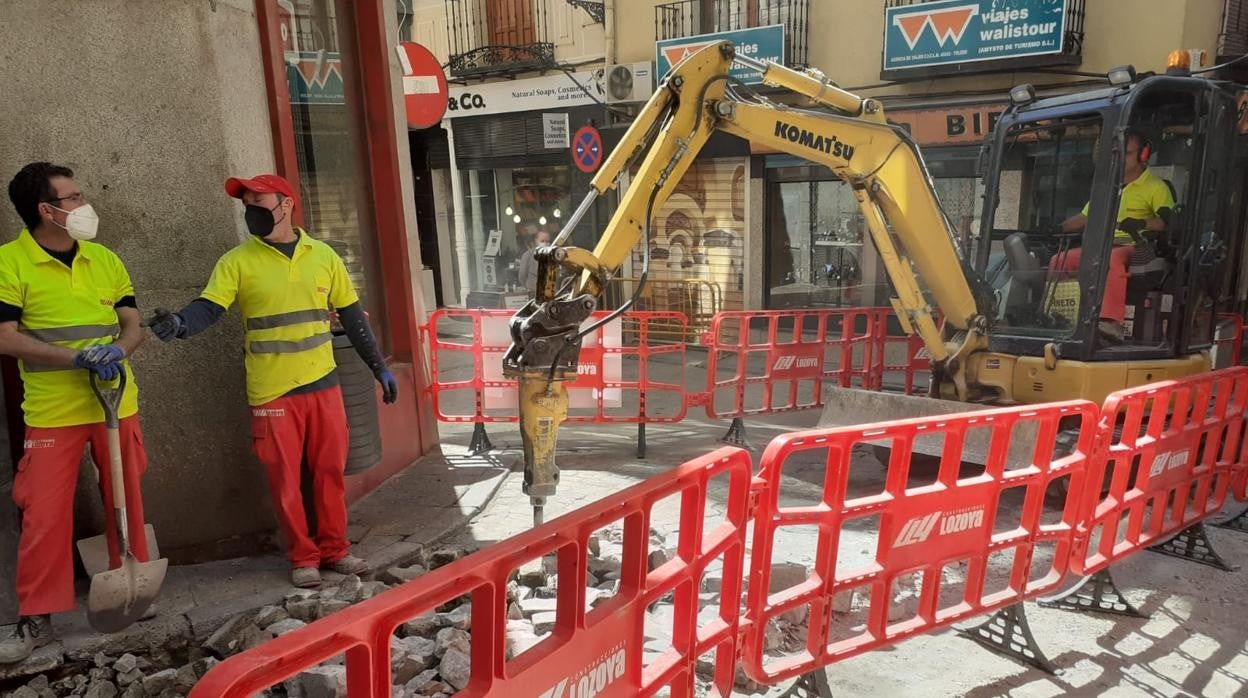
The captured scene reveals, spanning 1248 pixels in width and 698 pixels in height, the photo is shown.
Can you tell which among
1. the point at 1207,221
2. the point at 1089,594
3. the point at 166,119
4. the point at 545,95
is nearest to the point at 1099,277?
the point at 1207,221

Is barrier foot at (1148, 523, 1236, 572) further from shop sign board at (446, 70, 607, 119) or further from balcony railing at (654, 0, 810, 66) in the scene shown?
shop sign board at (446, 70, 607, 119)

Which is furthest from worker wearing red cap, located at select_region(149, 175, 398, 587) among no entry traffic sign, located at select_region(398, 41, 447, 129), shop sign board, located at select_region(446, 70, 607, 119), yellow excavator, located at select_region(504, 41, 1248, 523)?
shop sign board, located at select_region(446, 70, 607, 119)

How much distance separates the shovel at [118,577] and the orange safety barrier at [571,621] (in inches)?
89.7

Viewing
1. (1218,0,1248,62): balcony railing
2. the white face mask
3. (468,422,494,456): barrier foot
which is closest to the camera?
the white face mask

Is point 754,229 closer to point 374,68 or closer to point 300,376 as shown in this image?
point 374,68

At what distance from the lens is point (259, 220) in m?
3.90

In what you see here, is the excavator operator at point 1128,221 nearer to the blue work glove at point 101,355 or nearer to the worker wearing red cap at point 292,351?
the worker wearing red cap at point 292,351

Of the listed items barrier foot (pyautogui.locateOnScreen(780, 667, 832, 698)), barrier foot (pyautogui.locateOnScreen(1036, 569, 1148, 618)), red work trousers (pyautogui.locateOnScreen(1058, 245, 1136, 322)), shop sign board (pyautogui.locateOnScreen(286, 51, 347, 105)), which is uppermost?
shop sign board (pyautogui.locateOnScreen(286, 51, 347, 105))

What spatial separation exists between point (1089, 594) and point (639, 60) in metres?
11.5

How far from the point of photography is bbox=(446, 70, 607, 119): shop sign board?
14.2 m

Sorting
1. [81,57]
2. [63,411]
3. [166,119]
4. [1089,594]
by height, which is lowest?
[1089,594]

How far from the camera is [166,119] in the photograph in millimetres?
4055

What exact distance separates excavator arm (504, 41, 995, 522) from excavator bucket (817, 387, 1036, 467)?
1.52ft

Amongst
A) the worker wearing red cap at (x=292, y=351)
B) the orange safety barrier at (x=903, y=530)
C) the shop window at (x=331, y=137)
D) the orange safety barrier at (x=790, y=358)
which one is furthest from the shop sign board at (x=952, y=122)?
the worker wearing red cap at (x=292, y=351)
